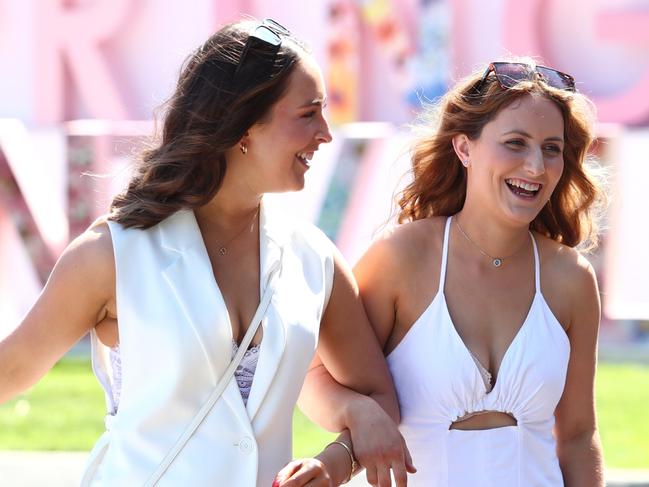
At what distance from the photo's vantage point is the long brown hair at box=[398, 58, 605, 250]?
329 cm

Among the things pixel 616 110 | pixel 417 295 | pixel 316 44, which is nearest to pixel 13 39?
pixel 316 44

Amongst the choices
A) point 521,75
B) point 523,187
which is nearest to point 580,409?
point 523,187

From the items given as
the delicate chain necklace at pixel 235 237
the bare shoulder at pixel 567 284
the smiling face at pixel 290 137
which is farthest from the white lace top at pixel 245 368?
the bare shoulder at pixel 567 284

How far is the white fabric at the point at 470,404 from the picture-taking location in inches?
122

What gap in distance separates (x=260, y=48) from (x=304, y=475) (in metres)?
0.98

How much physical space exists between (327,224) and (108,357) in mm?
7644

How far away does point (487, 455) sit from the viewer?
122 inches

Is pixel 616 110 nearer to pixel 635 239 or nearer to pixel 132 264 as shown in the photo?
pixel 635 239

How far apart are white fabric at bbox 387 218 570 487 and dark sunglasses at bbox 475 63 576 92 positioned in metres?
0.61

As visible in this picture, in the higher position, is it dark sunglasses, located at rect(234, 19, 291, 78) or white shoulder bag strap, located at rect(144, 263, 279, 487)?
dark sunglasses, located at rect(234, 19, 291, 78)

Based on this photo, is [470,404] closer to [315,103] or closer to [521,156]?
[521,156]

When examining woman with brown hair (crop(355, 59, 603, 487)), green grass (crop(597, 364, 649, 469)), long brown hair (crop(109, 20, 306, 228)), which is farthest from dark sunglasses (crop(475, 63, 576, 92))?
green grass (crop(597, 364, 649, 469))

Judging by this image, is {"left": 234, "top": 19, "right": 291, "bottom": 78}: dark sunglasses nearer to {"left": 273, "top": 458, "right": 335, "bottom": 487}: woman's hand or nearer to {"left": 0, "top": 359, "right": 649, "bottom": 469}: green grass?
{"left": 273, "top": 458, "right": 335, "bottom": 487}: woman's hand

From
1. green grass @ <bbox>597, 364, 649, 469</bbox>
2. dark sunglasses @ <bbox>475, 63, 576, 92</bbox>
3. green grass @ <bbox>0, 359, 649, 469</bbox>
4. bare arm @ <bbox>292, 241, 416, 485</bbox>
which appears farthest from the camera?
green grass @ <bbox>0, 359, 649, 469</bbox>
